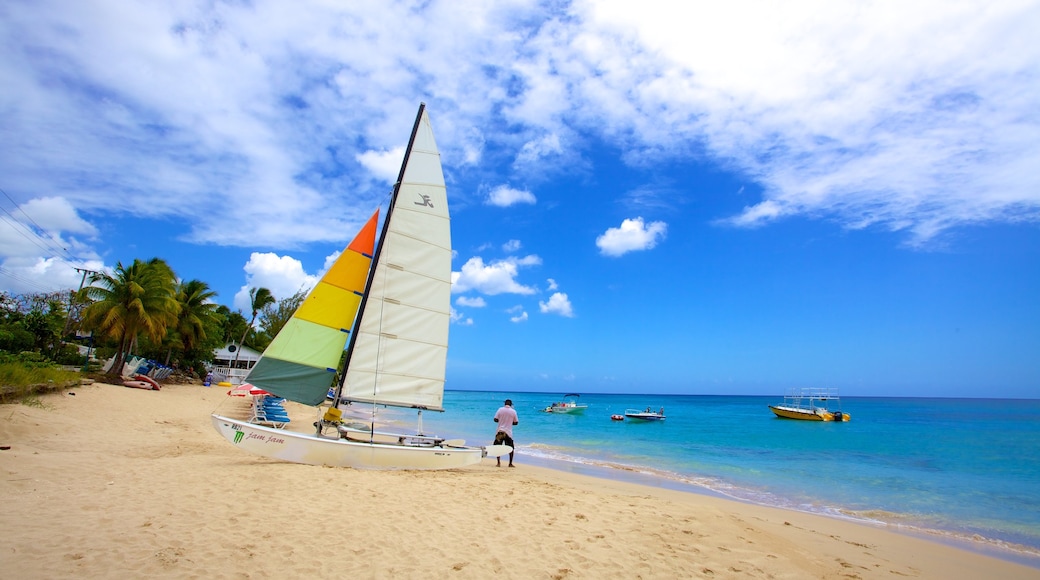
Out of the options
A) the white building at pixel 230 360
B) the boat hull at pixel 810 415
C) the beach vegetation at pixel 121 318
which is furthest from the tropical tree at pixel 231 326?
the boat hull at pixel 810 415

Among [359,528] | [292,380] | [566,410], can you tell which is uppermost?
[292,380]

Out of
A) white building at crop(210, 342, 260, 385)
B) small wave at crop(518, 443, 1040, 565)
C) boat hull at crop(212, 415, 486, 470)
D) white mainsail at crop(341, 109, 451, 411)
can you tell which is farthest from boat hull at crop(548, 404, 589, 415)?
boat hull at crop(212, 415, 486, 470)

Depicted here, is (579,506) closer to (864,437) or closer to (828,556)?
(828,556)

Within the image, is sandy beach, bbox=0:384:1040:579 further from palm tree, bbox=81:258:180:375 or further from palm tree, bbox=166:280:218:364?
palm tree, bbox=166:280:218:364

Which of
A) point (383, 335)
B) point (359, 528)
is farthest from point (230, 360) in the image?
point (359, 528)

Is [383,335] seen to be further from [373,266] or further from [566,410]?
[566,410]

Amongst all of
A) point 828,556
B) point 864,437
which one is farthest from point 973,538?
point 864,437

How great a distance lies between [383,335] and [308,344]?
4.76 feet

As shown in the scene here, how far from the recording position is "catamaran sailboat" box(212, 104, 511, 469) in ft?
30.7

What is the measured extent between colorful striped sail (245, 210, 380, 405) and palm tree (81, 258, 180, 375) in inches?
787

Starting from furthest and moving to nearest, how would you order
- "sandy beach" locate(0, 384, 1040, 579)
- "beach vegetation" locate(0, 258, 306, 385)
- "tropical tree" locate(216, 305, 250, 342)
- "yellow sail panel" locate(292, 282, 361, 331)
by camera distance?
"tropical tree" locate(216, 305, 250, 342) < "beach vegetation" locate(0, 258, 306, 385) < "yellow sail panel" locate(292, 282, 361, 331) < "sandy beach" locate(0, 384, 1040, 579)

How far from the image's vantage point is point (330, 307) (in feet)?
31.9

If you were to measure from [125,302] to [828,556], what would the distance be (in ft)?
98.3

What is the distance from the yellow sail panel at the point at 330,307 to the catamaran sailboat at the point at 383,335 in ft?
0.06
